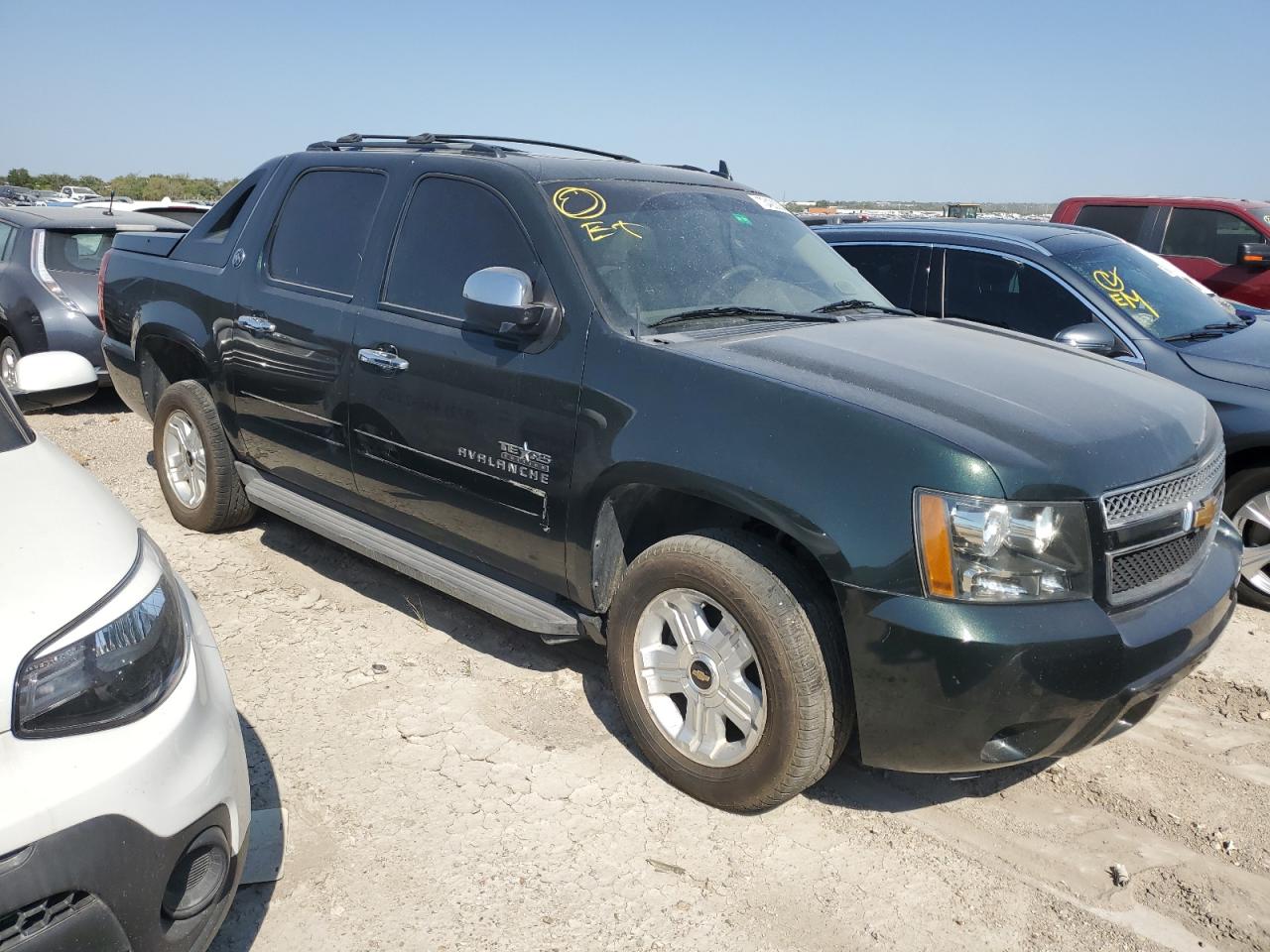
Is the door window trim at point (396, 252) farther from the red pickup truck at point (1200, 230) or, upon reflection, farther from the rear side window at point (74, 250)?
the red pickup truck at point (1200, 230)

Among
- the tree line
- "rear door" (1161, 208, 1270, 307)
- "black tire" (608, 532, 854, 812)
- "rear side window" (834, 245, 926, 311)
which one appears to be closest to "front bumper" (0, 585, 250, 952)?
"black tire" (608, 532, 854, 812)

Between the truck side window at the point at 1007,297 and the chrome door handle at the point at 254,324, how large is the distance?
12.0 ft

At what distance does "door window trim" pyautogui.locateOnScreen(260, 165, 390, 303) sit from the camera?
4180mm

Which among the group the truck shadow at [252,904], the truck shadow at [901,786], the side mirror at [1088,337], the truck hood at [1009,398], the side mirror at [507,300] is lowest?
the truck shadow at [901,786]

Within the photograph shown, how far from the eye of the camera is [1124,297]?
552 cm

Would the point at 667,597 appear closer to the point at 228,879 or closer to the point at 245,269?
the point at 228,879

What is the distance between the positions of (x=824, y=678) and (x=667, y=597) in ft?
1.83

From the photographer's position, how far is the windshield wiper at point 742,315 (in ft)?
11.4

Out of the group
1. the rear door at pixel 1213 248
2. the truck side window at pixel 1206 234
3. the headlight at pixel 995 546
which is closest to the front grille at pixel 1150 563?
the headlight at pixel 995 546

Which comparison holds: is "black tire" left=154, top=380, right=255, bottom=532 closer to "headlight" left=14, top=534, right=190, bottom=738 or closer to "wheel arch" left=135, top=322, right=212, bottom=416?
"wheel arch" left=135, top=322, right=212, bottom=416

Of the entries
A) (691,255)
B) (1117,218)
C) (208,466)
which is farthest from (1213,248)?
(208,466)

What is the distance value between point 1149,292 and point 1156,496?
10.8 ft

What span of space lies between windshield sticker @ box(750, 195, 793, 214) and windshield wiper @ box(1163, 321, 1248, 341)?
2302mm

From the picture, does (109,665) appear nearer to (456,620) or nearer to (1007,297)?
(456,620)
